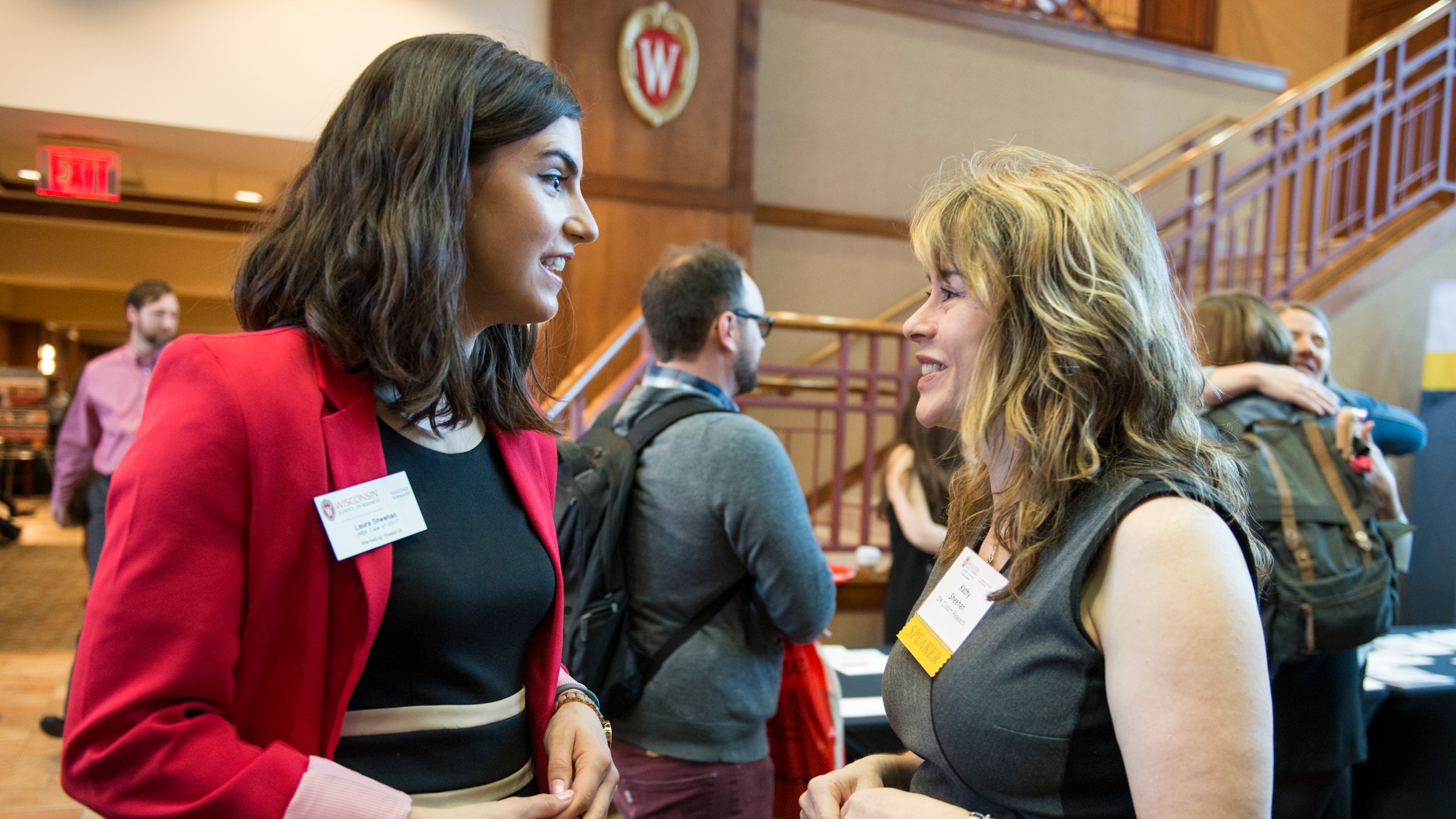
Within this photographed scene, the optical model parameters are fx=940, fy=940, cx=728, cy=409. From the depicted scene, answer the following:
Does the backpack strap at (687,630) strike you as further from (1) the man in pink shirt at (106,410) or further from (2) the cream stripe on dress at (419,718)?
(1) the man in pink shirt at (106,410)

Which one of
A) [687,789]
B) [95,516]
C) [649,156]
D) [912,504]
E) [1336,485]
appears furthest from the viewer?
[649,156]

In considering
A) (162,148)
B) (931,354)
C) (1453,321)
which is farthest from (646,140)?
(931,354)

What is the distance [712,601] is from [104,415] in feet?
11.0

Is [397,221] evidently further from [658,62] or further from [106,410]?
[658,62]

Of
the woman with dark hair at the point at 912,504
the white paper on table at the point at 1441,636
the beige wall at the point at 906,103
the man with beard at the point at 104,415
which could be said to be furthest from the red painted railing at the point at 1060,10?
the man with beard at the point at 104,415

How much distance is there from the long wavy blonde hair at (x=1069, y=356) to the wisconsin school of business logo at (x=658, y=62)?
4743mm

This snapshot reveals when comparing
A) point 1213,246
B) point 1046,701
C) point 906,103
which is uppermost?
point 906,103

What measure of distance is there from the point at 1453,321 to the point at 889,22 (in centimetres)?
375

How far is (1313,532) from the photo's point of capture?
210 cm

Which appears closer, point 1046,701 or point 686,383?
point 1046,701

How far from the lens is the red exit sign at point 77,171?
4871 mm

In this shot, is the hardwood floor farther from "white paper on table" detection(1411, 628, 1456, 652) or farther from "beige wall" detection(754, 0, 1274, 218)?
"beige wall" detection(754, 0, 1274, 218)

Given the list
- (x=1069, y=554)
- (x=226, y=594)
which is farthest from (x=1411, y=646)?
(x=226, y=594)

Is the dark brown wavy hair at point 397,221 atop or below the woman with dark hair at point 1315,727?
atop
